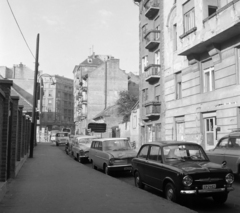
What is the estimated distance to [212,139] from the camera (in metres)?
17.6

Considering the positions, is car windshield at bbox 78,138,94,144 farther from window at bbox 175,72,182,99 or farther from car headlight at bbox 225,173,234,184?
car headlight at bbox 225,173,234,184

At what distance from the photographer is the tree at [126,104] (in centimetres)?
4844

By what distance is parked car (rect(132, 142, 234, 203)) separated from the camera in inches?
258

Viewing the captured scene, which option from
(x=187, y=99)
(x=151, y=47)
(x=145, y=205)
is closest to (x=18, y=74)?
(x=151, y=47)

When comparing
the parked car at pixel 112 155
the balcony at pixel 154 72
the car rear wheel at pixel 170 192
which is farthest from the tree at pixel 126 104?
the car rear wheel at pixel 170 192

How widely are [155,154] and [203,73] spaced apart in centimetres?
1159

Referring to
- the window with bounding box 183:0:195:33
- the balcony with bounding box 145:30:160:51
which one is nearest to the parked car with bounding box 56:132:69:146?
the balcony with bounding box 145:30:160:51

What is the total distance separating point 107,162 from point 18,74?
212 feet

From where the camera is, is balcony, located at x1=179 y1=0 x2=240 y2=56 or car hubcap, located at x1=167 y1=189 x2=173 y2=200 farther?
balcony, located at x1=179 y1=0 x2=240 y2=56

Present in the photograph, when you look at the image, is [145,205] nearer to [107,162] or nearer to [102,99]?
[107,162]

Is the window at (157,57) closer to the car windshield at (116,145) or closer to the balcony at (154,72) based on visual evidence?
the balcony at (154,72)

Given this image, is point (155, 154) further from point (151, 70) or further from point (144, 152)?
point (151, 70)

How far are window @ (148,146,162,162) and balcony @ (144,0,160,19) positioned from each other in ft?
67.2

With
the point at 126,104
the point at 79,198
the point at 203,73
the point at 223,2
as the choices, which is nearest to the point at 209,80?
the point at 203,73
